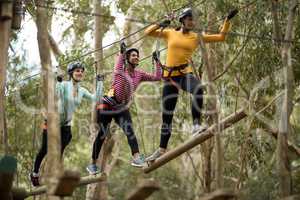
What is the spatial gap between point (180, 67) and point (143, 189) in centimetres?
232

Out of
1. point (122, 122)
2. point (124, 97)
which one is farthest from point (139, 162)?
point (124, 97)

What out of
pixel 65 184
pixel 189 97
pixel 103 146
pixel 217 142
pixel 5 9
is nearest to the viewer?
pixel 65 184

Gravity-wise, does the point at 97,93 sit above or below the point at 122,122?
above

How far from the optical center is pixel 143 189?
12.1ft

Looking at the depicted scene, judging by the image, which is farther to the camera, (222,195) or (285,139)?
(285,139)

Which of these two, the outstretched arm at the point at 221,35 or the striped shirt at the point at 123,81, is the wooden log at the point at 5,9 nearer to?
the striped shirt at the point at 123,81

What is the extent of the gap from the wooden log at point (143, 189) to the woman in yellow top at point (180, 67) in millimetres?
2101

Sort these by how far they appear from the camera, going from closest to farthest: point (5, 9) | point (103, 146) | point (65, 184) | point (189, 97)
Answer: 1. point (65, 184)
2. point (5, 9)
3. point (189, 97)
4. point (103, 146)

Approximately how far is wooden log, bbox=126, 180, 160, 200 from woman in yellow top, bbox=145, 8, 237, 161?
210 cm

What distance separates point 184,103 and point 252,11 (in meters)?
2.68

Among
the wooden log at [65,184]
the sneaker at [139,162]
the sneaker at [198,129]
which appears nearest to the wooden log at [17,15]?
the sneaker at [139,162]

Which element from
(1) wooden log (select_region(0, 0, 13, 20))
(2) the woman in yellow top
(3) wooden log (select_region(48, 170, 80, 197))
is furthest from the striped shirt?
(3) wooden log (select_region(48, 170, 80, 197))

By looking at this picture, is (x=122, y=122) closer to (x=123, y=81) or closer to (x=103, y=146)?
(x=123, y=81)

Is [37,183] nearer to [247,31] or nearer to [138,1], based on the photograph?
[247,31]
